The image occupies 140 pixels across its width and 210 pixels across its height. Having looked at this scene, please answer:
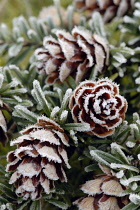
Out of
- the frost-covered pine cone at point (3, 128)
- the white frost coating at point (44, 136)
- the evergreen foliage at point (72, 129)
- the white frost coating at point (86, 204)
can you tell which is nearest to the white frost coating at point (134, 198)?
the evergreen foliage at point (72, 129)

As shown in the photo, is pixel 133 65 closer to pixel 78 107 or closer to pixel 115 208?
pixel 78 107

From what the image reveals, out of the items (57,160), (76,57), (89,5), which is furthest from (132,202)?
(89,5)

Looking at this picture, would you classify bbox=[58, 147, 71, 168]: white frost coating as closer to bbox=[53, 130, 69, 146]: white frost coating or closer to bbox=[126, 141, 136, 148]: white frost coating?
bbox=[53, 130, 69, 146]: white frost coating

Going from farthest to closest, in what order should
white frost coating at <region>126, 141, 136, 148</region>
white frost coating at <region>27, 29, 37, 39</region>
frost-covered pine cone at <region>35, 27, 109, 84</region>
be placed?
white frost coating at <region>27, 29, 37, 39</region>, frost-covered pine cone at <region>35, 27, 109, 84</region>, white frost coating at <region>126, 141, 136, 148</region>

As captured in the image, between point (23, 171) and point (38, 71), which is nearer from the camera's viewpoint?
point (23, 171)

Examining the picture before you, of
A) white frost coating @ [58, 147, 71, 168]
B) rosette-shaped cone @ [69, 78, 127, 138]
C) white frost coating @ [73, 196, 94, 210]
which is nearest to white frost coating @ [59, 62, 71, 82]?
rosette-shaped cone @ [69, 78, 127, 138]

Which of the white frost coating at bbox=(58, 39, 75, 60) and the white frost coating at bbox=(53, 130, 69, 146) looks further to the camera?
the white frost coating at bbox=(58, 39, 75, 60)
